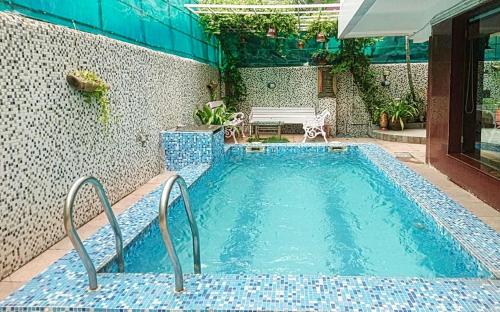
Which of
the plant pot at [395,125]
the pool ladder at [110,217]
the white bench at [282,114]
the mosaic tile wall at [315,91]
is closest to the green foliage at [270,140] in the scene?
the white bench at [282,114]

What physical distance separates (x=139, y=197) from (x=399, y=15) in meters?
5.22

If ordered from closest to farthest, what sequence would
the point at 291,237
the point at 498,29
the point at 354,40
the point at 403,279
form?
1. the point at 403,279
2. the point at 291,237
3. the point at 498,29
4. the point at 354,40

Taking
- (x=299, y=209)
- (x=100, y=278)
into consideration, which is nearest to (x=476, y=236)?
(x=299, y=209)

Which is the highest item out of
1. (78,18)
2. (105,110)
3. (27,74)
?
(78,18)

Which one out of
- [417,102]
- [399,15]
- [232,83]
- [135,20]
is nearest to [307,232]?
[135,20]

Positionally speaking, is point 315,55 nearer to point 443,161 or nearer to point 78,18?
point 443,161

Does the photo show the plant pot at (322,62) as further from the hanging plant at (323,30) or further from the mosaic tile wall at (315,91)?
the hanging plant at (323,30)

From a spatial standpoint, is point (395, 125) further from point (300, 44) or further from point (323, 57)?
point (300, 44)

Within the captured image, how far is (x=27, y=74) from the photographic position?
146 inches

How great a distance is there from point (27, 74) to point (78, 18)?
1847mm

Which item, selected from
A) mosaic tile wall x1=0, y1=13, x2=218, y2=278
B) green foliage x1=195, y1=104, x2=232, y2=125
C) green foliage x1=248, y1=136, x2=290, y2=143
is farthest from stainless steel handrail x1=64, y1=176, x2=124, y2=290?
green foliage x1=248, y1=136, x2=290, y2=143

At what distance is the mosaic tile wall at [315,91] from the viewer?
13.0 m

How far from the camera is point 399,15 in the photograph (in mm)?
7629

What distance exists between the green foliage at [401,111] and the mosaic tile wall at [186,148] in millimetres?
6174
